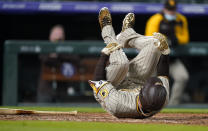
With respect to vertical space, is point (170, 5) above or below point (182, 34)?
above

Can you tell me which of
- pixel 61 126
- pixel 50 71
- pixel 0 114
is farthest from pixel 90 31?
pixel 61 126

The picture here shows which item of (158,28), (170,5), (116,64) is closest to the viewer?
(116,64)

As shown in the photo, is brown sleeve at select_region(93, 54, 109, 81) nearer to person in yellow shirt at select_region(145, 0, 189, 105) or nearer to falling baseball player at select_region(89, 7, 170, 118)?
falling baseball player at select_region(89, 7, 170, 118)

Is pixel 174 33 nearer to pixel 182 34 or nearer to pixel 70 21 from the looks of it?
pixel 182 34

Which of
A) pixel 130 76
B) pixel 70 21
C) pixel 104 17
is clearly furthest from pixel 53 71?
pixel 70 21

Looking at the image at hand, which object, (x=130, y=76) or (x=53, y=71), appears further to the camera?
(x=53, y=71)

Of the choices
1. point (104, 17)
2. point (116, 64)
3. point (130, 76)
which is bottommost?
point (130, 76)

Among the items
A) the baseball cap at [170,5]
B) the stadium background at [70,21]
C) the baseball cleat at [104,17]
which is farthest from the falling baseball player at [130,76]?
the stadium background at [70,21]
